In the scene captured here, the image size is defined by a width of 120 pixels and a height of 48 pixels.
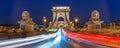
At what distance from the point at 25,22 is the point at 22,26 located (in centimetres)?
114

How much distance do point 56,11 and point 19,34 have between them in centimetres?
15885

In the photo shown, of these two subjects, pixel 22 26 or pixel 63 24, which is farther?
pixel 63 24

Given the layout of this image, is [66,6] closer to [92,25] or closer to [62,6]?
[62,6]

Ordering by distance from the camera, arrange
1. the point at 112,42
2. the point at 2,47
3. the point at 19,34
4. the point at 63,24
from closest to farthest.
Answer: the point at 2,47 → the point at 112,42 → the point at 19,34 → the point at 63,24

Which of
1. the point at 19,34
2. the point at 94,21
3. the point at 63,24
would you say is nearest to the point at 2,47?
the point at 19,34

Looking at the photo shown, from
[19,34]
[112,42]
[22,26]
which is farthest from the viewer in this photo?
[22,26]

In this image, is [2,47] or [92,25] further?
[92,25]

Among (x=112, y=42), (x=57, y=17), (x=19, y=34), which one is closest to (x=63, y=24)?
(x=57, y=17)

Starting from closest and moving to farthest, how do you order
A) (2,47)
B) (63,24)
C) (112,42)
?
(2,47)
(112,42)
(63,24)

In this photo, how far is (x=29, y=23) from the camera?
7006cm

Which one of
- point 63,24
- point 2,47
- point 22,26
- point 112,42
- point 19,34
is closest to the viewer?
point 2,47

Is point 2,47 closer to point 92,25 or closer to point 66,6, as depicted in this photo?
point 92,25

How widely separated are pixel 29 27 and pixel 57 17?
128986 mm

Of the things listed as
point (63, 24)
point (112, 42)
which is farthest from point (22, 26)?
point (63, 24)
